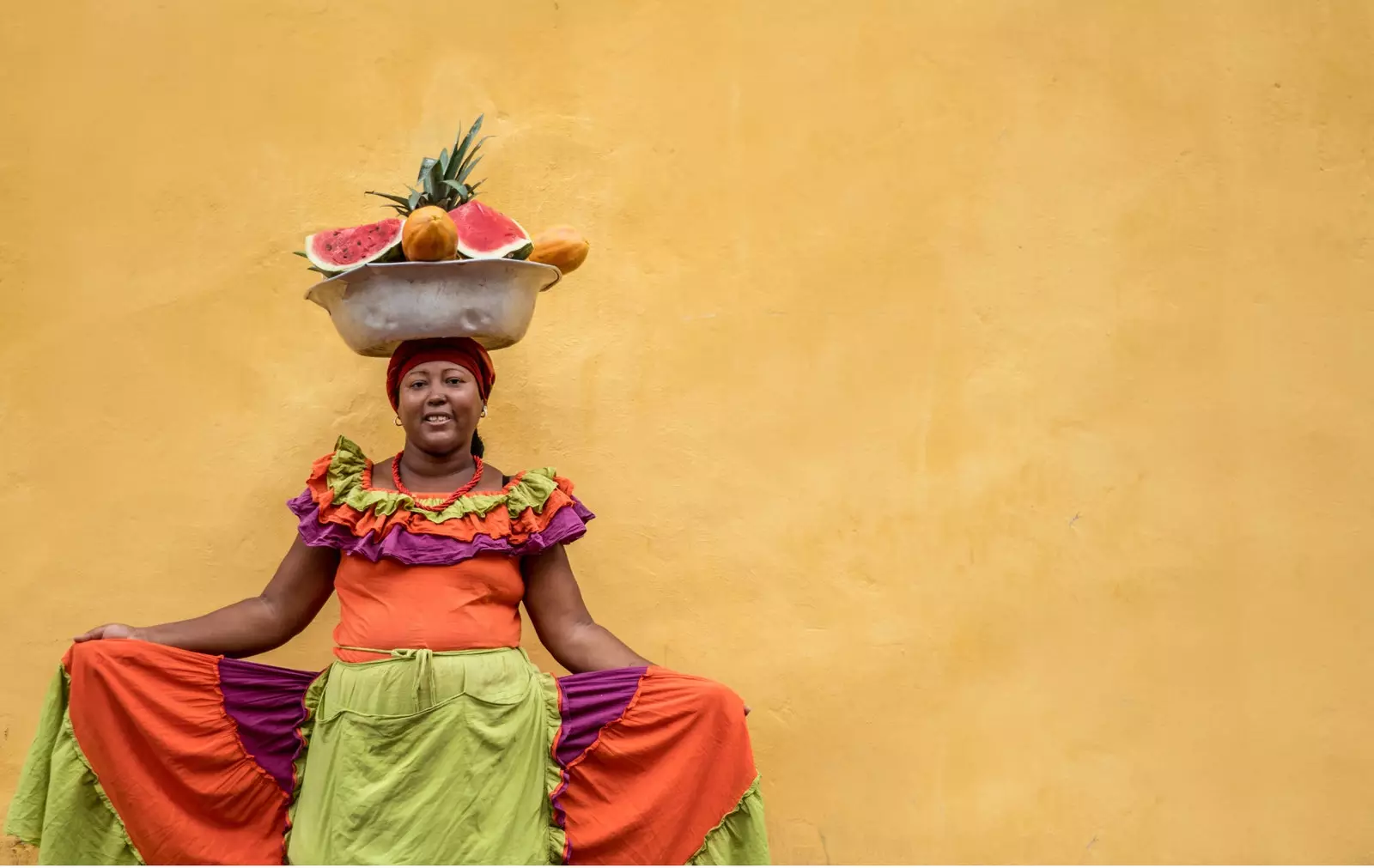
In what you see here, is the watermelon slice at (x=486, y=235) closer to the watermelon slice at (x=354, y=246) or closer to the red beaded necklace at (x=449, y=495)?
the watermelon slice at (x=354, y=246)

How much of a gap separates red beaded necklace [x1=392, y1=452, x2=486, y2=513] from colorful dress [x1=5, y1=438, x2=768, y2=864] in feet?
0.09

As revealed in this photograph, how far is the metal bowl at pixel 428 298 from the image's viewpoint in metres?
3.83

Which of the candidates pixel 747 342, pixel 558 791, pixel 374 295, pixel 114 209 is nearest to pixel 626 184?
pixel 747 342

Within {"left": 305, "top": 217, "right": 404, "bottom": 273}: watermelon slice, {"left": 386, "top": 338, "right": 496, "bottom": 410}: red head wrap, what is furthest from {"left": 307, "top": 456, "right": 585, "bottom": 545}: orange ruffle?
{"left": 305, "top": 217, "right": 404, "bottom": 273}: watermelon slice

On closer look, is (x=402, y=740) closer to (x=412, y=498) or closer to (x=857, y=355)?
(x=412, y=498)

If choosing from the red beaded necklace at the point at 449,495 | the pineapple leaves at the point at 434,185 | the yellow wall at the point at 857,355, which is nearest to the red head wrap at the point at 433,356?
the red beaded necklace at the point at 449,495

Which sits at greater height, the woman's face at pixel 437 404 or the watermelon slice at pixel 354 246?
the watermelon slice at pixel 354 246

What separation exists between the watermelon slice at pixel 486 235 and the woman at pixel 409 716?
0.30m

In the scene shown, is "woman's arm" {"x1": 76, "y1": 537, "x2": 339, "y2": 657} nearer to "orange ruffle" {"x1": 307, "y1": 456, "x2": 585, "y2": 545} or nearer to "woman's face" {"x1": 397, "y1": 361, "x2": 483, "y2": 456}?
"orange ruffle" {"x1": 307, "y1": 456, "x2": 585, "y2": 545}

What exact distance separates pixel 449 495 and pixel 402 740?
0.62 metres

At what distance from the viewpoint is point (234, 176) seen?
456cm

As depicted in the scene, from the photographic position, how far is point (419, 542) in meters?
3.91

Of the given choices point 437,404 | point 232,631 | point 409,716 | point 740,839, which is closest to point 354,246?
point 437,404

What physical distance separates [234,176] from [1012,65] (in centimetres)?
231
